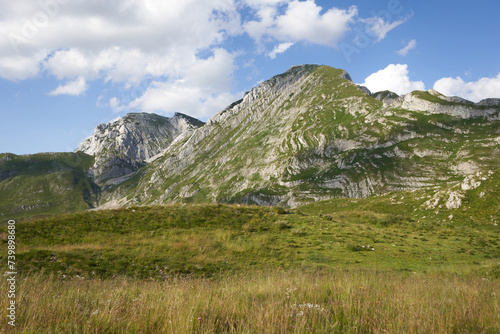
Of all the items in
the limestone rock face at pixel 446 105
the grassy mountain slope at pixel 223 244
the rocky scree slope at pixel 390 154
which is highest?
the limestone rock face at pixel 446 105

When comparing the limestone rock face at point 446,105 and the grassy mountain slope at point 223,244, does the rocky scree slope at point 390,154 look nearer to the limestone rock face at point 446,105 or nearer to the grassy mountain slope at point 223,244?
the limestone rock face at point 446,105

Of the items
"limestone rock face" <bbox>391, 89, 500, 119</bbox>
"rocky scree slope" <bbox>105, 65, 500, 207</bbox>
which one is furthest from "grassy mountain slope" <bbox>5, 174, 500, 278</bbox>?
"limestone rock face" <bbox>391, 89, 500, 119</bbox>

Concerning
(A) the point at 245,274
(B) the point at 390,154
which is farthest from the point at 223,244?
(B) the point at 390,154

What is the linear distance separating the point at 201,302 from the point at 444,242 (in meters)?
27.7

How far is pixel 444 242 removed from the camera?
2414 centimetres

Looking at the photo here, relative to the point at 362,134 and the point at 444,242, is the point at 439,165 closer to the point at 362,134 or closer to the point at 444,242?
the point at 362,134

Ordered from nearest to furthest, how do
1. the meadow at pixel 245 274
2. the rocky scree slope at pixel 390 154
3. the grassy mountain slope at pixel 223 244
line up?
the meadow at pixel 245 274, the grassy mountain slope at pixel 223 244, the rocky scree slope at pixel 390 154

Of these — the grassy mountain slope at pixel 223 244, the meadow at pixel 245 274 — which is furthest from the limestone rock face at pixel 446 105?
the grassy mountain slope at pixel 223 244

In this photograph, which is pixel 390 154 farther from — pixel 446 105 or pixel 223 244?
pixel 223 244

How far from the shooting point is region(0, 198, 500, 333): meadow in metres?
4.33

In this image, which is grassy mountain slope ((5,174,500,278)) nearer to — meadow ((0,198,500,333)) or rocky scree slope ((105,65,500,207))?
meadow ((0,198,500,333))

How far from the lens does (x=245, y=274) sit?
12.8 meters

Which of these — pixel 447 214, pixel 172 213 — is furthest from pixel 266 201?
pixel 172 213

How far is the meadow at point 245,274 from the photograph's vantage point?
14.2 ft
